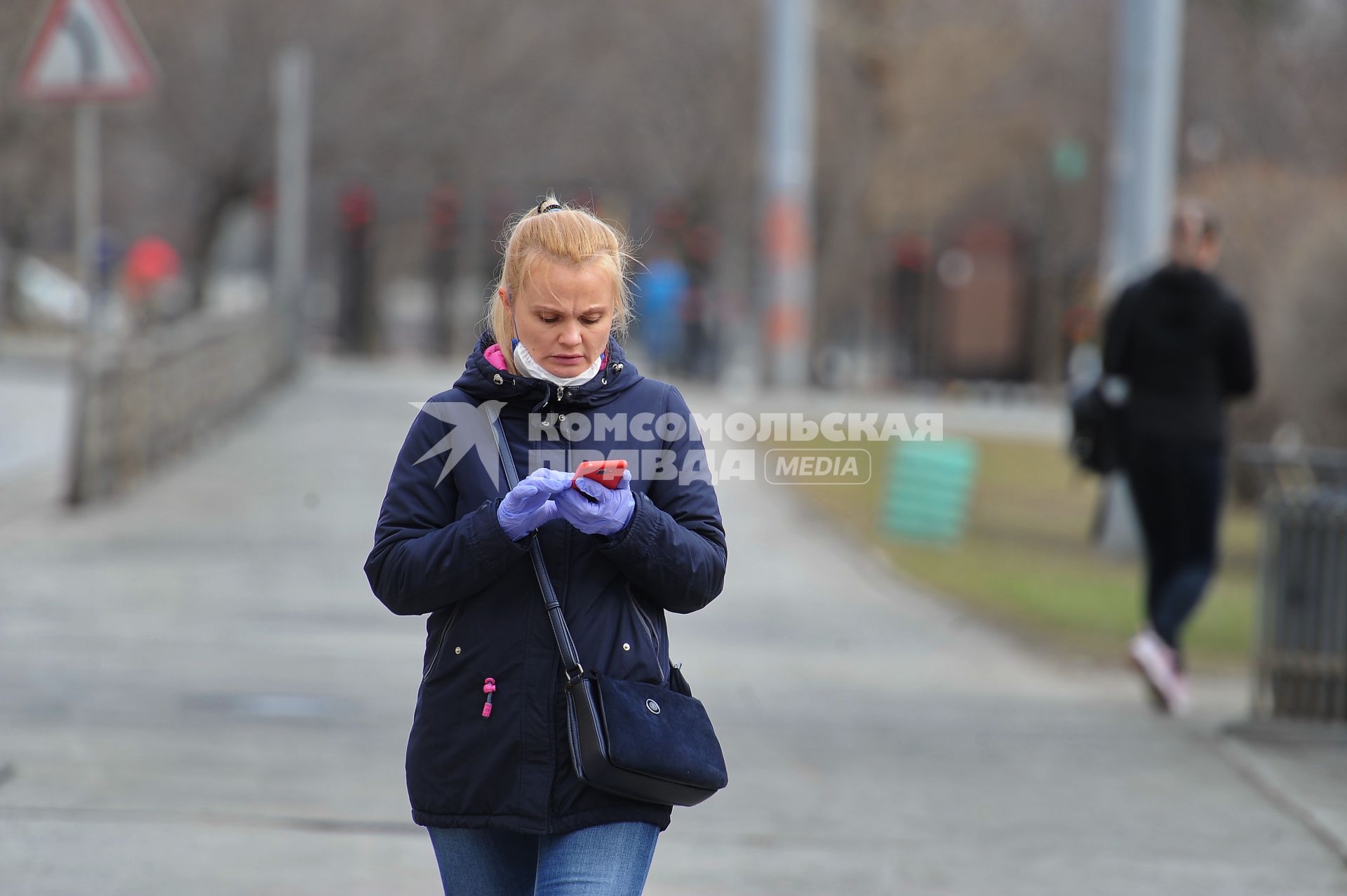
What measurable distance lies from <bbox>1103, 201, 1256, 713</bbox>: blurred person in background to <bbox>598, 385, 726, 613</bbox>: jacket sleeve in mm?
4677

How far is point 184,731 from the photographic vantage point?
6.78 meters

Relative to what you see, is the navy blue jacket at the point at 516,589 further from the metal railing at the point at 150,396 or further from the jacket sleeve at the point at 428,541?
the metal railing at the point at 150,396

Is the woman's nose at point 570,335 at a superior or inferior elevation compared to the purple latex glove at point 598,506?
superior

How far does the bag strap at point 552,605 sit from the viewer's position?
3.04 metres

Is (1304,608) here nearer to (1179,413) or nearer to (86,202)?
(1179,413)

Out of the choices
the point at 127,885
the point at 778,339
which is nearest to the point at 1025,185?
the point at 778,339

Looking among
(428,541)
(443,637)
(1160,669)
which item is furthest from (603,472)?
(1160,669)

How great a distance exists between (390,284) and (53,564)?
35475mm

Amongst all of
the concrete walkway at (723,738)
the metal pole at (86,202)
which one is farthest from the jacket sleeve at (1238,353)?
the metal pole at (86,202)

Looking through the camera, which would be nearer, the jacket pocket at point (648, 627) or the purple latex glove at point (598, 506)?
the purple latex glove at point (598, 506)

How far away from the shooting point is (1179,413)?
7.57 metres

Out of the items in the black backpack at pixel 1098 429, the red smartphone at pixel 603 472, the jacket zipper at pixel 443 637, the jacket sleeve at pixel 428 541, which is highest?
the red smartphone at pixel 603 472

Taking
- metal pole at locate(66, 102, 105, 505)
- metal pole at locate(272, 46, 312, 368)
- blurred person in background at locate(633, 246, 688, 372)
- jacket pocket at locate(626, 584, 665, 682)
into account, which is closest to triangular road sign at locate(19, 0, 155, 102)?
metal pole at locate(66, 102, 105, 505)

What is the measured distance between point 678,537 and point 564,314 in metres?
0.41
